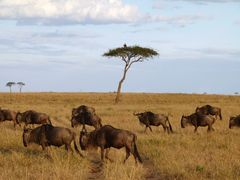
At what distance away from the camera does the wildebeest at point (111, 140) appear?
13719mm

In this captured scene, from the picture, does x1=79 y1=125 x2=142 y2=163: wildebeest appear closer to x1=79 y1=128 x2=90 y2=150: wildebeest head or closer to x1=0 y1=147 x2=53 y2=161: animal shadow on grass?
x1=79 y1=128 x2=90 y2=150: wildebeest head

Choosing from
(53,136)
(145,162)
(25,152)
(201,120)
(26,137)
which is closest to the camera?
(145,162)

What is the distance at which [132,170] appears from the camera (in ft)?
38.9

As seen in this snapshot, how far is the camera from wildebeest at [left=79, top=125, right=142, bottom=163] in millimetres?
13719

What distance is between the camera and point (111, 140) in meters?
13.9

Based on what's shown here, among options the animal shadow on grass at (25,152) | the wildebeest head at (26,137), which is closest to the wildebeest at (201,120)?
the animal shadow on grass at (25,152)

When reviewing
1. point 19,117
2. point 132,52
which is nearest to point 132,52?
point 132,52

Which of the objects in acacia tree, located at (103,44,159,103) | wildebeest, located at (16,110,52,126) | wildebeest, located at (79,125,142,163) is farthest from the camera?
acacia tree, located at (103,44,159,103)

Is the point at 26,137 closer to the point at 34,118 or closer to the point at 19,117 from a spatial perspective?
the point at 34,118

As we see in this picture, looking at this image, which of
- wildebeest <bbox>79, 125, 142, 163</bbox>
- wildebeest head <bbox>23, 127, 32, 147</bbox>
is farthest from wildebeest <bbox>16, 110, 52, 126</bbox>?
wildebeest <bbox>79, 125, 142, 163</bbox>

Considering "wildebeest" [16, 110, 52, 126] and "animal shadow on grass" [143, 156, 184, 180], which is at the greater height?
"wildebeest" [16, 110, 52, 126]

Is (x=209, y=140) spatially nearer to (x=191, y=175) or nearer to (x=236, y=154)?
(x=236, y=154)

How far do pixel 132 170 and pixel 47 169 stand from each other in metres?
2.19

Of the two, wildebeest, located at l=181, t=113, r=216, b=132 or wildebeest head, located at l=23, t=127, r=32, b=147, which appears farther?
wildebeest, located at l=181, t=113, r=216, b=132
